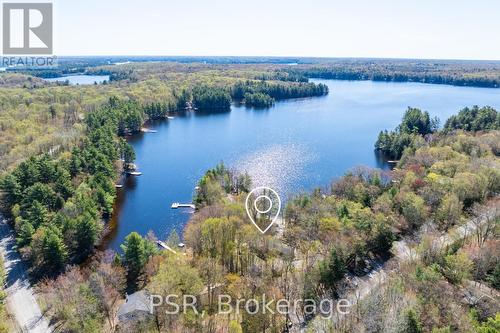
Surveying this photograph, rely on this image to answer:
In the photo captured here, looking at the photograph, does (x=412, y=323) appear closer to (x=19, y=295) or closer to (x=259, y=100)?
(x=19, y=295)

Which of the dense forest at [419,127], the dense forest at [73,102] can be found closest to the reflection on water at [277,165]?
the dense forest at [419,127]

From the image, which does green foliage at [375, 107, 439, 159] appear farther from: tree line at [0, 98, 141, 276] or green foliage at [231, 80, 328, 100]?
green foliage at [231, 80, 328, 100]

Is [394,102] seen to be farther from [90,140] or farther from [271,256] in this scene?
[271,256]

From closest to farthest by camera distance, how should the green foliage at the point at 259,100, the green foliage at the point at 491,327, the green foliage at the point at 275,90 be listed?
the green foliage at the point at 491,327 → the green foliage at the point at 259,100 → the green foliage at the point at 275,90

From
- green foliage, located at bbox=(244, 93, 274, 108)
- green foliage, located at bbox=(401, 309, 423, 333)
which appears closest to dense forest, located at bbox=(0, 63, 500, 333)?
green foliage, located at bbox=(401, 309, 423, 333)

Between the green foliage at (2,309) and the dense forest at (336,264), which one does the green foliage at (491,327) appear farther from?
the green foliage at (2,309)

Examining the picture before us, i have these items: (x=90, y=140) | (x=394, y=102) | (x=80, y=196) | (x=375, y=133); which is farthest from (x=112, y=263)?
(x=394, y=102)
